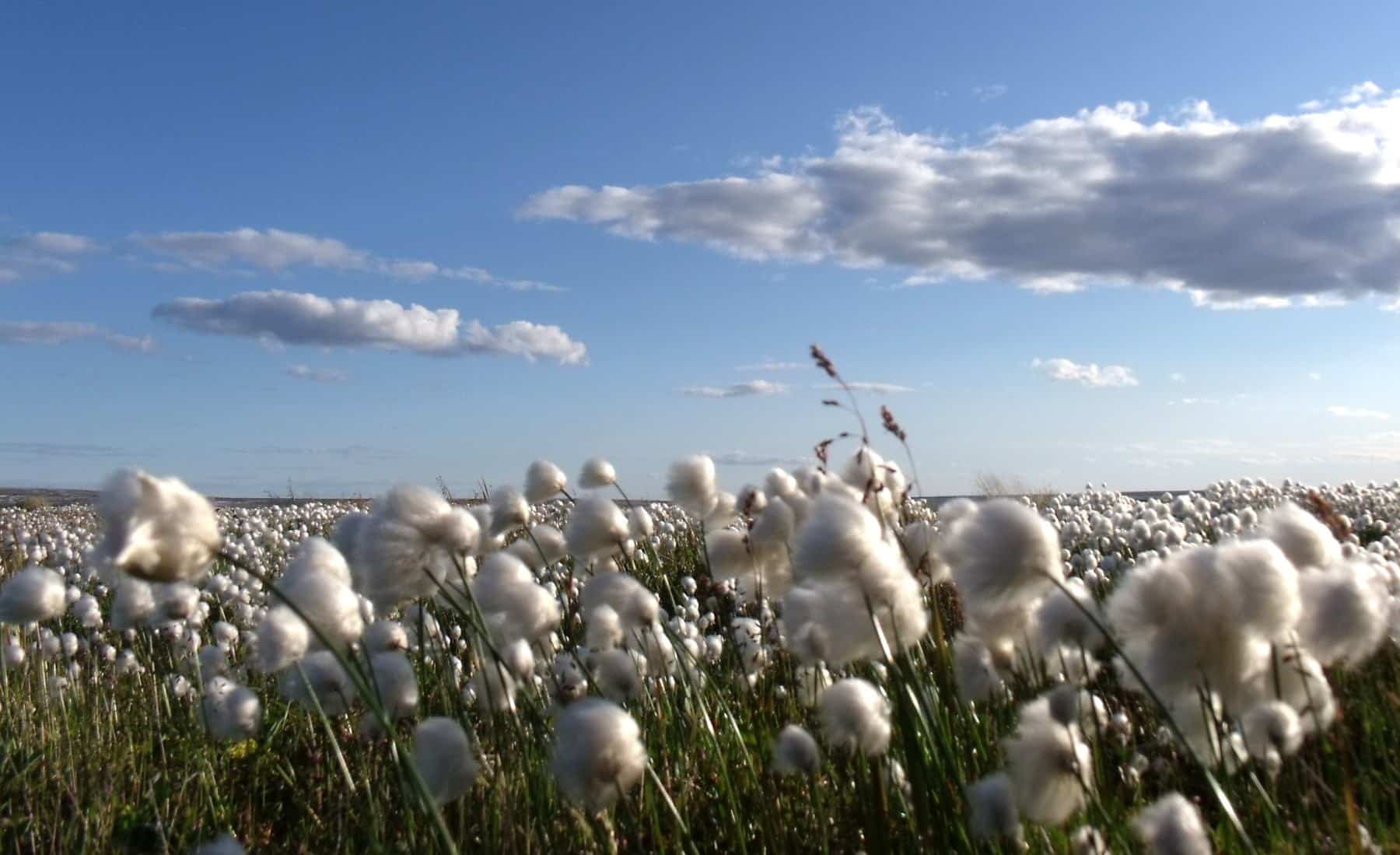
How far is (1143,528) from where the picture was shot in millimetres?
8812

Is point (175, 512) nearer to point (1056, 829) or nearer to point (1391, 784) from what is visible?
point (1056, 829)

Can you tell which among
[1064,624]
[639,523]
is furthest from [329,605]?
[1064,624]

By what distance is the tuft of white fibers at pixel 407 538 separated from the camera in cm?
298

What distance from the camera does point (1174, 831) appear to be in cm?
192

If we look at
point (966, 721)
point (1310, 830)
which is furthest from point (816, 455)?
point (1310, 830)

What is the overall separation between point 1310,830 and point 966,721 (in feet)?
2.92

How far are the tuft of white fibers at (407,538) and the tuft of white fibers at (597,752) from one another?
0.77 meters

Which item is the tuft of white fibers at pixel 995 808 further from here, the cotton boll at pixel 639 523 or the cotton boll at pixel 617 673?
the cotton boll at pixel 639 523

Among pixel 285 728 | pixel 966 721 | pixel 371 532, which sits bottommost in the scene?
pixel 285 728

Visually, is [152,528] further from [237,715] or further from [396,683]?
[237,715]

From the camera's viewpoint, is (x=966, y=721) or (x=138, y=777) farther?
(x=138, y=777)

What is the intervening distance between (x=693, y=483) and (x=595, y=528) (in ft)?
1.23

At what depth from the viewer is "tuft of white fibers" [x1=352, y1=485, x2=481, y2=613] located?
2.98m

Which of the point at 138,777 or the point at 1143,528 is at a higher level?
the point at 1143,528
